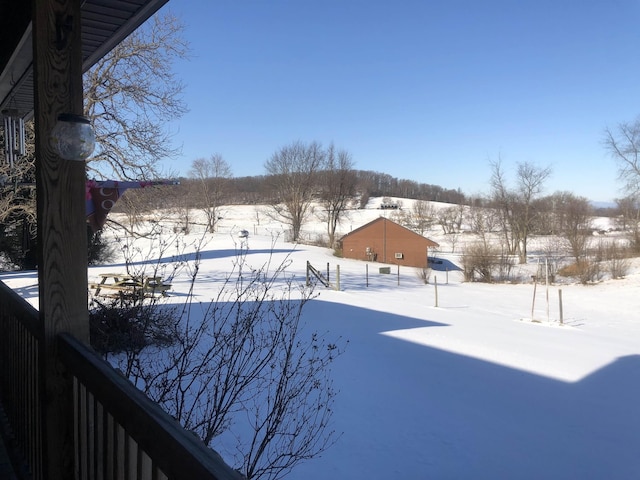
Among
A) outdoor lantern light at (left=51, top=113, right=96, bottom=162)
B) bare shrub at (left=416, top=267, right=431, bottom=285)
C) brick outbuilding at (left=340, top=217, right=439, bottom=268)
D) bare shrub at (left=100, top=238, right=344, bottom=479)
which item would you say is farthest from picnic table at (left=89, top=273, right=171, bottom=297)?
brick outbuilding at (left=340, top=217, right=439, bottom=268)

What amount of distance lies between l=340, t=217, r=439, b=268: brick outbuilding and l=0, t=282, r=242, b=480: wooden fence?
34104mm

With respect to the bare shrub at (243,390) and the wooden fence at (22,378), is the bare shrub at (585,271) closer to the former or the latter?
the bare shrub at (243,390)

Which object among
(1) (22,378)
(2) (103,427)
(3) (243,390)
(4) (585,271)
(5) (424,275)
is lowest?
(5) (424,275)

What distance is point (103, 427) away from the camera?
1.46m

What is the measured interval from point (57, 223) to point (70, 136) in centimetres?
34

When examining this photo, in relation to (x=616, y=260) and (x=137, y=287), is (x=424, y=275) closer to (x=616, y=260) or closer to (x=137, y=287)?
(x=616, y=260)

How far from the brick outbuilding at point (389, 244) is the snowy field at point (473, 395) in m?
21.1

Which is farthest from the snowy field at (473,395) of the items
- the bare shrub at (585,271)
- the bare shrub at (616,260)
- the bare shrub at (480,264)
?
the bare shrub at (616,260)

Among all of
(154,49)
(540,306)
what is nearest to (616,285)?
(540,306)

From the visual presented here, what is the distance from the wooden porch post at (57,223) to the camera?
1854mm

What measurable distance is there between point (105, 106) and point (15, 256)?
909 cm

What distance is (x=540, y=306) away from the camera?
18.7m

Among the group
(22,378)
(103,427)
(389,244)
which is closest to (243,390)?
(22,378)

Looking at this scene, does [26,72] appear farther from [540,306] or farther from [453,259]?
[453,259]
